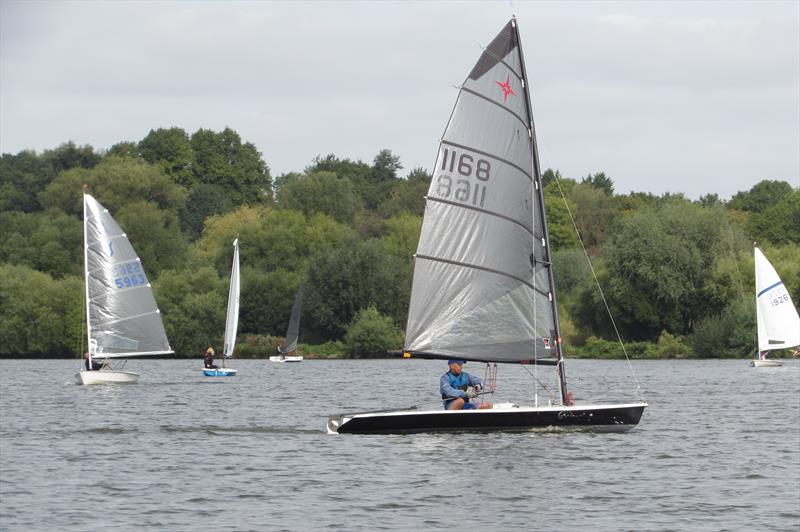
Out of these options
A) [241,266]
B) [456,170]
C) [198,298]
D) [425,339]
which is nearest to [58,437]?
[425,339]

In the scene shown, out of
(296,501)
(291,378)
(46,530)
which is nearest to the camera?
(46,530)

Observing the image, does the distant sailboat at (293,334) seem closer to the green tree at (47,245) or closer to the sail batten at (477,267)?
the green tree at (47,245)

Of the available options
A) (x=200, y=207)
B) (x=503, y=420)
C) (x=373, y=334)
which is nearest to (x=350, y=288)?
(x=373, y=334)

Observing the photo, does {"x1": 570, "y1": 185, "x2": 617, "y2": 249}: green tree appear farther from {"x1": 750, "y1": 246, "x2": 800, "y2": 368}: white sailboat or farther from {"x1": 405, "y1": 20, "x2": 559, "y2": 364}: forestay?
{"x1": 405, "y1": 20, "x2": 559, "y2": 364}: forestay

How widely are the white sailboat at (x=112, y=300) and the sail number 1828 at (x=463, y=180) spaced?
90.8 ft

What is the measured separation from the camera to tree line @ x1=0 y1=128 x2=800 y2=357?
277 feet

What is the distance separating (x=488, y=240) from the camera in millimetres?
30266

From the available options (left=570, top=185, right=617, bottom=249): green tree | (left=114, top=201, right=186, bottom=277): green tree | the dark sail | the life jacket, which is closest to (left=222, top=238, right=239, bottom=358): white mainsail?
the dark sail

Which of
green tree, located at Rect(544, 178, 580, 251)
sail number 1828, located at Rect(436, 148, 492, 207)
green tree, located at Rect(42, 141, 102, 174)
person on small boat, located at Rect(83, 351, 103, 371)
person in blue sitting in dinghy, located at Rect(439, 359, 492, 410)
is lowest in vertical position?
person in blue sitting in dinghy, located at Rect(439, 359, 492, 410)

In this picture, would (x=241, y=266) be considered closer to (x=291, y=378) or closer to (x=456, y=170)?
(x=291, y=378)

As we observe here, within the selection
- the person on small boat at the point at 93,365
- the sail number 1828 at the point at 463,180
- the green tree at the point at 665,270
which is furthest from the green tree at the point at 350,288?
the sail number 1828 at the point at 463,180

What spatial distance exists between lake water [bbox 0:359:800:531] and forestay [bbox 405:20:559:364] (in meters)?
2.32

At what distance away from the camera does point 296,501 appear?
22891 millimetres

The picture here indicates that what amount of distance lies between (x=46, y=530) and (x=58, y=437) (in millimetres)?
13877
